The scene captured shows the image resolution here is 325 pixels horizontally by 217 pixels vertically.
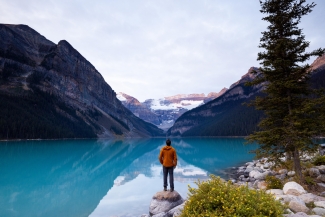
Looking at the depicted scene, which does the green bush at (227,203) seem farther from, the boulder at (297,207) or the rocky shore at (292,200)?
the boulder at (297,207)

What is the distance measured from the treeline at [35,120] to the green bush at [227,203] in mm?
136976

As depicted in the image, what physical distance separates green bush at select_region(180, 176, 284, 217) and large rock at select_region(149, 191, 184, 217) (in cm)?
587

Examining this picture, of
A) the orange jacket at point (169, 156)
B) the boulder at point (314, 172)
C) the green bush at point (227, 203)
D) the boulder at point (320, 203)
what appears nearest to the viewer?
the green bush at point (227, 203)

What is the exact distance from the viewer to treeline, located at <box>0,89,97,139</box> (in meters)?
126

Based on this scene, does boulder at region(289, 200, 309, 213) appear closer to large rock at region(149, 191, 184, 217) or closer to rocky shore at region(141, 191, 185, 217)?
rocky shore at region(141, 191, 185, 217)

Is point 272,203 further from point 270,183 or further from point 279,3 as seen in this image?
point 279,3

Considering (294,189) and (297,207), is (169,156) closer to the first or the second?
(297,207)

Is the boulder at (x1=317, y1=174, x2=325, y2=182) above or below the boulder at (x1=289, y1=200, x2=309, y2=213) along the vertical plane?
below

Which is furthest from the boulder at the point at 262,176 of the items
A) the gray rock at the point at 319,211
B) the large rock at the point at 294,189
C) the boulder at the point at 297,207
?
the gray rock at the point at 319,211

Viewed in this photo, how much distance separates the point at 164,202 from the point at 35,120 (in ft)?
518

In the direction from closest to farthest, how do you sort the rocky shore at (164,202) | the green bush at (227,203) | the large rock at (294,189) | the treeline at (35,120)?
the green bush at (227,203)
the large rock at (294,189)
the rocky shore at (164,202)
the treeline at (35,120)

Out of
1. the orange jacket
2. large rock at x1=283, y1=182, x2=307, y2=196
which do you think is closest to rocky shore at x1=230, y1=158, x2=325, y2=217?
large rock at x1=283, y1=182, x2=307, y2=196

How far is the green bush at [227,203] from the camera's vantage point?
235 inches

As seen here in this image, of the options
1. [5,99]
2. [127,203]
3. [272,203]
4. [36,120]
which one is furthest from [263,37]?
[5,99]
